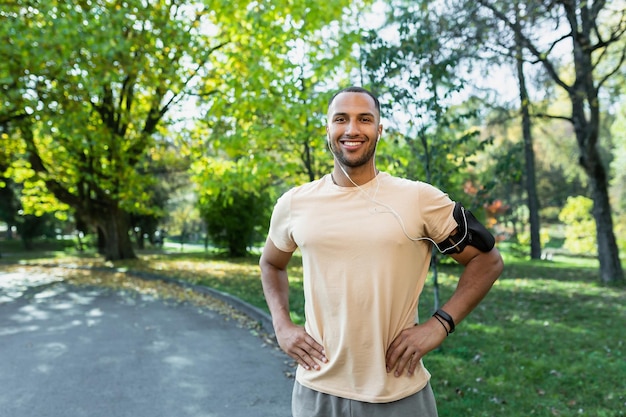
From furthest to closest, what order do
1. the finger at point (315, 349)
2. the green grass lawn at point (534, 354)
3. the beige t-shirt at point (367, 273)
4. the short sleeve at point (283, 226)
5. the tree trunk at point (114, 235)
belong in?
the tree trunk at point (114, 235), the green grass lawn at point (534, 354), the short sleeve at point (283, 226), the finger at point (315, 349), the beige t-shirt at point (367, 273)

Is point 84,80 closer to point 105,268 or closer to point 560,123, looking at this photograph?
point 105,268

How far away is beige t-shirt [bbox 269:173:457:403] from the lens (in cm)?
216

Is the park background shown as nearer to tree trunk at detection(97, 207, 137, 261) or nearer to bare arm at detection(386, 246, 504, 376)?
tree trunk at detection(97, 207, 137, 261)

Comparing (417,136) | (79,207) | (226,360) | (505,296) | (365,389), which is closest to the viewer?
(365,389)

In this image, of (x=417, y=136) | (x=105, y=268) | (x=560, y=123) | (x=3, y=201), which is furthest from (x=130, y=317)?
(x=560, y=123)

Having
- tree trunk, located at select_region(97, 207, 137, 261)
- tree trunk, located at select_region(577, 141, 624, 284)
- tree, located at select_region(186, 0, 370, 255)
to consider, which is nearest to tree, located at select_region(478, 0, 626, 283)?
tree trunk, located at select_region(577, 141, 624, 284)

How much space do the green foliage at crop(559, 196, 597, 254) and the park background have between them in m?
0.09

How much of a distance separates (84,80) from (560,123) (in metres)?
40.3

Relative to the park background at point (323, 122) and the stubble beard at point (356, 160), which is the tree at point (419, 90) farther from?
the stubble beard at point (356, 160)

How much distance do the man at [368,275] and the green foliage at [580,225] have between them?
77.9 feet

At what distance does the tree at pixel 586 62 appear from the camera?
1062cm

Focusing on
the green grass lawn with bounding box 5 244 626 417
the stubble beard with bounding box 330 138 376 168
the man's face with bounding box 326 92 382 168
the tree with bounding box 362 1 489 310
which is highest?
the tree with bounding box 362 1 489 310

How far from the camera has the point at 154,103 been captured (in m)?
20.1

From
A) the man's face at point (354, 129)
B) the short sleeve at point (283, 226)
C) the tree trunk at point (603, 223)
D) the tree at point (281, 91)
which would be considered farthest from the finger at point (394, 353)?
the tree trunk at point (603, 223)
